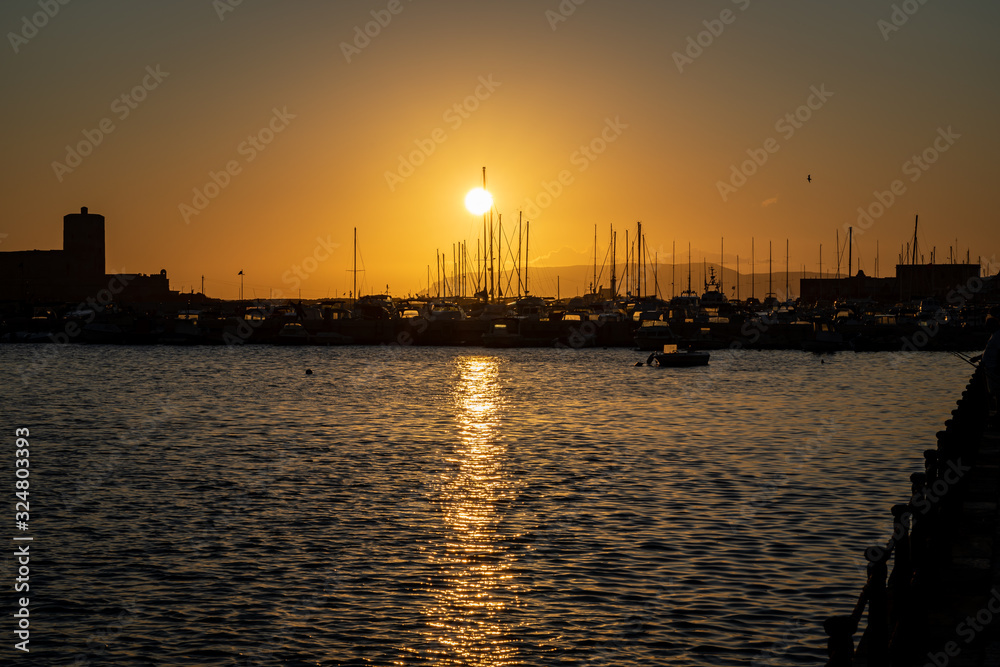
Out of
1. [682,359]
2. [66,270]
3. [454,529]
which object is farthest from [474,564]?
[66,270]

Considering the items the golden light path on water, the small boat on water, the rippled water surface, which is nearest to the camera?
the golden light path on water

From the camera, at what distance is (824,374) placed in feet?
266

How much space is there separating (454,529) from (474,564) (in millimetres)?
3295

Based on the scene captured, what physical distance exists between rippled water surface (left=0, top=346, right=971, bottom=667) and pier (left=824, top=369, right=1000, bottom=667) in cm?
254

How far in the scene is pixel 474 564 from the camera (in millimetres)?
19172

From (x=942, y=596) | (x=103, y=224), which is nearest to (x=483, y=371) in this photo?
(x=942, y=596)

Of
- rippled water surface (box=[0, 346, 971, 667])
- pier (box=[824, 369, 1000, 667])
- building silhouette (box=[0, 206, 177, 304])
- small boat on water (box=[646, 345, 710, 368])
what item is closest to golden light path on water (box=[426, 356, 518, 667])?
rippled water surface (box=[0, 346, 971, 667])

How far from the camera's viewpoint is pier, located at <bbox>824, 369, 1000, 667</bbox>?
8914 millimetres

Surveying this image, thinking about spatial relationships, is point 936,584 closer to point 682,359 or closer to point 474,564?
point 474,564

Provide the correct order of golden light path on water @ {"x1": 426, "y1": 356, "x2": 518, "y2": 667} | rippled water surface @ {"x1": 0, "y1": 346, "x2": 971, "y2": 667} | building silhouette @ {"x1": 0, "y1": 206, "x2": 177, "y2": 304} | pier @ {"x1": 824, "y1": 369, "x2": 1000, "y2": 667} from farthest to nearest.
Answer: building silhouette @ {"x1": 0, "y1": 206, "x2": 177, "y2": 304} → rippled water surface @ {"x1": 0, "y1": 346, "x2": 971, "y2": 667} → golden light path on water @ {"x1": 426, "y1": 356, "x2": 518, "y2": 667} → pier @ {"x1": 824, "y1": 369, "x2": 1000, "y2": 667}

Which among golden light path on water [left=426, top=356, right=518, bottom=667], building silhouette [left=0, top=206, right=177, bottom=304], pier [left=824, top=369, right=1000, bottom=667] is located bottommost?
golden light path on water [left=426, top=356, right=518, bottom=667]

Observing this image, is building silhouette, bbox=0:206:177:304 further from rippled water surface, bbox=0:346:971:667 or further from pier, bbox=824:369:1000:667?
pier, bbox=824:369:1000:667

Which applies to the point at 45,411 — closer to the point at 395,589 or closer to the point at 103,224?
the point at 395,589

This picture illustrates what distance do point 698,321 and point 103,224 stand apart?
122910 mm
